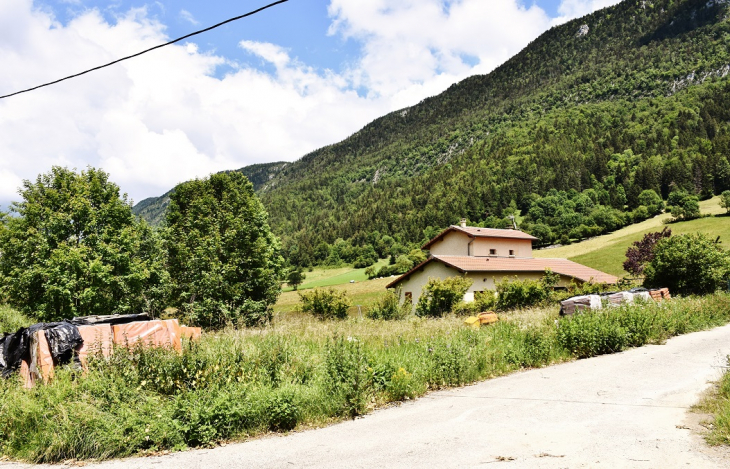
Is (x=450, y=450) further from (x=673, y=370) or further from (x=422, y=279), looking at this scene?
(x=422, y=279)

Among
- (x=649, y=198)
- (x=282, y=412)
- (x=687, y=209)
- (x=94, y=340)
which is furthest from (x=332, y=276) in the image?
(x=282, y=412)

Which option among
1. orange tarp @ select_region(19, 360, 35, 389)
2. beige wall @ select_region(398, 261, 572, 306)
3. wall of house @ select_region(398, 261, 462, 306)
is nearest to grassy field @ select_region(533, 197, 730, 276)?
beige wall @ select_region(398, 261, 572, 306)

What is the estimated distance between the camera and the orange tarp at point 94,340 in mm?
8055

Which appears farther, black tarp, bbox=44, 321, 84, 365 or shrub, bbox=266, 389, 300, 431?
black tarp, bbox=44, 321, 84, 365

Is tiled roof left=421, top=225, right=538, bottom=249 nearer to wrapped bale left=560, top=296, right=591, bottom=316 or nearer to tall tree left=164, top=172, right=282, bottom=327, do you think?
tall tree left=164, top=172, right=282, bottom=327

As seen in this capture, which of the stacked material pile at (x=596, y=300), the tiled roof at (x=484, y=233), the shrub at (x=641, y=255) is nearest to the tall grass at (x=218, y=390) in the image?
the stacked material pile at (x=596, y=300)

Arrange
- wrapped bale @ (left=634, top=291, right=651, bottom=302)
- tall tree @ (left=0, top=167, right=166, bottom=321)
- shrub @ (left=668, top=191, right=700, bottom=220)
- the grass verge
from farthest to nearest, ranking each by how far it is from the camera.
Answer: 1. shrub @ (left=668, top=191, right=700, bottom=220)
2. tall tree @ (left=0, top=167, right=166, bottom=321)
3. wrapped bale @ (left=634, top=291, right=651, bottom=302)
4. the grass verge

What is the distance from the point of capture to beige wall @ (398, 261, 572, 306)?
3616cm

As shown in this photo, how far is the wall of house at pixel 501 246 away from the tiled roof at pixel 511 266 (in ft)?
3.84

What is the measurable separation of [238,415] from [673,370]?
8.72 m

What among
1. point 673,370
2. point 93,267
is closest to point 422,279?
point 93,267

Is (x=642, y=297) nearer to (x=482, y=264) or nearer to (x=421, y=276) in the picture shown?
(x=482, y=264)

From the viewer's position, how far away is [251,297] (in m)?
28.3

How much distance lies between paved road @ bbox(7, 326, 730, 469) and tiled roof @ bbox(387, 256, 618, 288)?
2715cm
